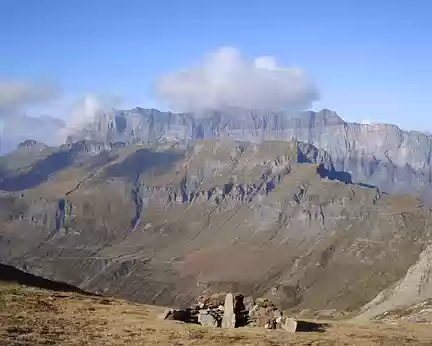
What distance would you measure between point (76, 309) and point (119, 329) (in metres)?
11.9

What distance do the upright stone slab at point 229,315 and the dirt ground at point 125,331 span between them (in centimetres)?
290

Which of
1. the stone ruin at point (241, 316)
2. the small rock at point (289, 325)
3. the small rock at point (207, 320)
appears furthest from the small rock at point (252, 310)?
the small rock at point (207, 320)

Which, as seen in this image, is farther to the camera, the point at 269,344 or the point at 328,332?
the point at 328,332

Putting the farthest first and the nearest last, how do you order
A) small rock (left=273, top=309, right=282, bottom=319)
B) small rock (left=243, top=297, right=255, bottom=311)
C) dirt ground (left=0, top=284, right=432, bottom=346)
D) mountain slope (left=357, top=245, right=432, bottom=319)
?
mountain slope (left=357, top=245, right=432, bottom=319) < small rock (left=243, top=297, right=255, bottom=311) < small rock (left=273, top=309, right=282, bottom=319) < dirt ground (left=0, top=284, right=432, bottom=346)

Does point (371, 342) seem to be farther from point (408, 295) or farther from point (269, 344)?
point (408, 295)

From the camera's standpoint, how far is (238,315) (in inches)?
2229

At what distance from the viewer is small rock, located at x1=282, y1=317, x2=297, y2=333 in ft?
174

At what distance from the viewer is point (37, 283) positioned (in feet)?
317

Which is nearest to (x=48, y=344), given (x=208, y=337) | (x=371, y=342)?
(x=208, y=337)

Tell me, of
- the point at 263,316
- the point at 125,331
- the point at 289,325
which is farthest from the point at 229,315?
the point at 125,331

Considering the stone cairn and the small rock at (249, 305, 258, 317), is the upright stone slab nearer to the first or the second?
the stone cairn

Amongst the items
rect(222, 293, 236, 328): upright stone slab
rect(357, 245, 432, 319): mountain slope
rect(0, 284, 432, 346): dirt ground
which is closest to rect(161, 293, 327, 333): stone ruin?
rect(222, 293, 236, 328): upright stone slab

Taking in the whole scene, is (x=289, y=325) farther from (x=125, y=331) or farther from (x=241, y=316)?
(x=125, y=331)

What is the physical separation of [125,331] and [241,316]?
14.6 metres
